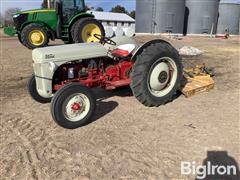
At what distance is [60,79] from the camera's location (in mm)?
4715

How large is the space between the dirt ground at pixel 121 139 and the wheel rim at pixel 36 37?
6367 millimetres

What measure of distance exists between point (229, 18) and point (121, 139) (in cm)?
3976

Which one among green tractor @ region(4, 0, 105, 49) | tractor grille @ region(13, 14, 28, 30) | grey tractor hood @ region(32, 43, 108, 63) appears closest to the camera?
grey tractor hood @ region(32, 43, 108, 63)

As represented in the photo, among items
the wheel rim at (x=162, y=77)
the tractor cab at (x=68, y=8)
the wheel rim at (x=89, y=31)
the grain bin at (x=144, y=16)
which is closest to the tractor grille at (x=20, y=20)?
the tractor cab at (x=68, y=8)

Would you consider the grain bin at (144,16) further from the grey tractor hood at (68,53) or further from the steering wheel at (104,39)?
the grey tractor hood at (68,53)

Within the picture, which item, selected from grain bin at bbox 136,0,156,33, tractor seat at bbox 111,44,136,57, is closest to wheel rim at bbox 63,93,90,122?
tractor seat at bbox 111,44,136,57

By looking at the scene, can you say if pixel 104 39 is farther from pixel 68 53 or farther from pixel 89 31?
pixel 89 31

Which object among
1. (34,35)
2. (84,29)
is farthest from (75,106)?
(34,35)

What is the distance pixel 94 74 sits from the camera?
4945 mm

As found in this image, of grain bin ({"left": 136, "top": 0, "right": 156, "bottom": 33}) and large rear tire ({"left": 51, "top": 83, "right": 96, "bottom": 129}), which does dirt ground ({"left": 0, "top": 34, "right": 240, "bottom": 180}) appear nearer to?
large rear tire ({"left": 51, "top": 83, "right": 96, "bottom": 129})

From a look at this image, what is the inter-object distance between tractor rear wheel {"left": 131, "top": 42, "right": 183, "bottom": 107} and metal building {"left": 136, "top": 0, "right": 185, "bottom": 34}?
→ 29.7m

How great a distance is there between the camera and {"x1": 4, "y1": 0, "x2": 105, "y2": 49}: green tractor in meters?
11.4

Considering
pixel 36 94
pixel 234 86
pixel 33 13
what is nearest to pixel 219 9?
pixel 33 13

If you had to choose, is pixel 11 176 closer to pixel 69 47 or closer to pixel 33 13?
pixel 69 47
